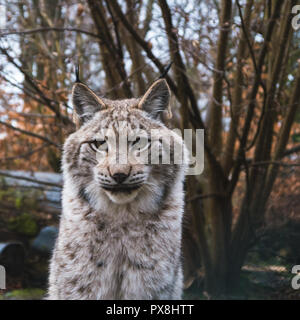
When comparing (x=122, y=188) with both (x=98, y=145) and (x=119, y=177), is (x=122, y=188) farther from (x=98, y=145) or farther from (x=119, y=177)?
(x=98, y=145)

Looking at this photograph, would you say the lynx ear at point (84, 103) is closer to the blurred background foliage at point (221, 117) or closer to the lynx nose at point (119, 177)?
the lynx nose at point (119, 177)

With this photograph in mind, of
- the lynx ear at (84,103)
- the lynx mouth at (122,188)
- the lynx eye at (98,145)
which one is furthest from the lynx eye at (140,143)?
the lynx ear at (84,103)

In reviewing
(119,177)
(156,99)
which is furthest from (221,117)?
(119,177)

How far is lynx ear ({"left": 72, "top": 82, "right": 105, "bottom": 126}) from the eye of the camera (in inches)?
153

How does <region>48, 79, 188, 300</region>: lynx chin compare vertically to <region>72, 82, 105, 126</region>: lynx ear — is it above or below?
below

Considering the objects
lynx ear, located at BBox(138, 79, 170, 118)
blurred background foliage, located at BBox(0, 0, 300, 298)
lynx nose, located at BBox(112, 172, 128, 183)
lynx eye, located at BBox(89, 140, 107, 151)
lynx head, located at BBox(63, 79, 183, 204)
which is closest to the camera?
lynx nose, located at BBox(112, 172, 128, 183)

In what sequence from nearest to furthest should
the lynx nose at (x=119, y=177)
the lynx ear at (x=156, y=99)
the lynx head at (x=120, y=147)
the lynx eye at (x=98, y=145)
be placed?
the lynx nose at (x=119, y=177) < the lynx head at (x=120, y=147) < the lynx eye at (x=98, y=145) < the lynx ear at (x=156, y=99)

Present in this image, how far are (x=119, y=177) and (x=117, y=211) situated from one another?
549 millimetres

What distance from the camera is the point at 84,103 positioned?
3.97 meters

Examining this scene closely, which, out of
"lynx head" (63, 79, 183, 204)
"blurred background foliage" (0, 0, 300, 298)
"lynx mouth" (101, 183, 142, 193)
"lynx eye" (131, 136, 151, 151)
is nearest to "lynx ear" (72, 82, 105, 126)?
"lynx head" (63, 79, 183, 204)

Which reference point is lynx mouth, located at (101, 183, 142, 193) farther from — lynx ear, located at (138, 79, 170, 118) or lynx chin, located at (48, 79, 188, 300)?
lynx ear, located at (138, 79, 170, 118)

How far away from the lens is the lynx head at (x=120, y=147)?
3.43 m

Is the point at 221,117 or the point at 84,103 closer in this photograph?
the point at 84,103

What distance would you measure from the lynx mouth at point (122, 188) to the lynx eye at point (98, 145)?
352mm
